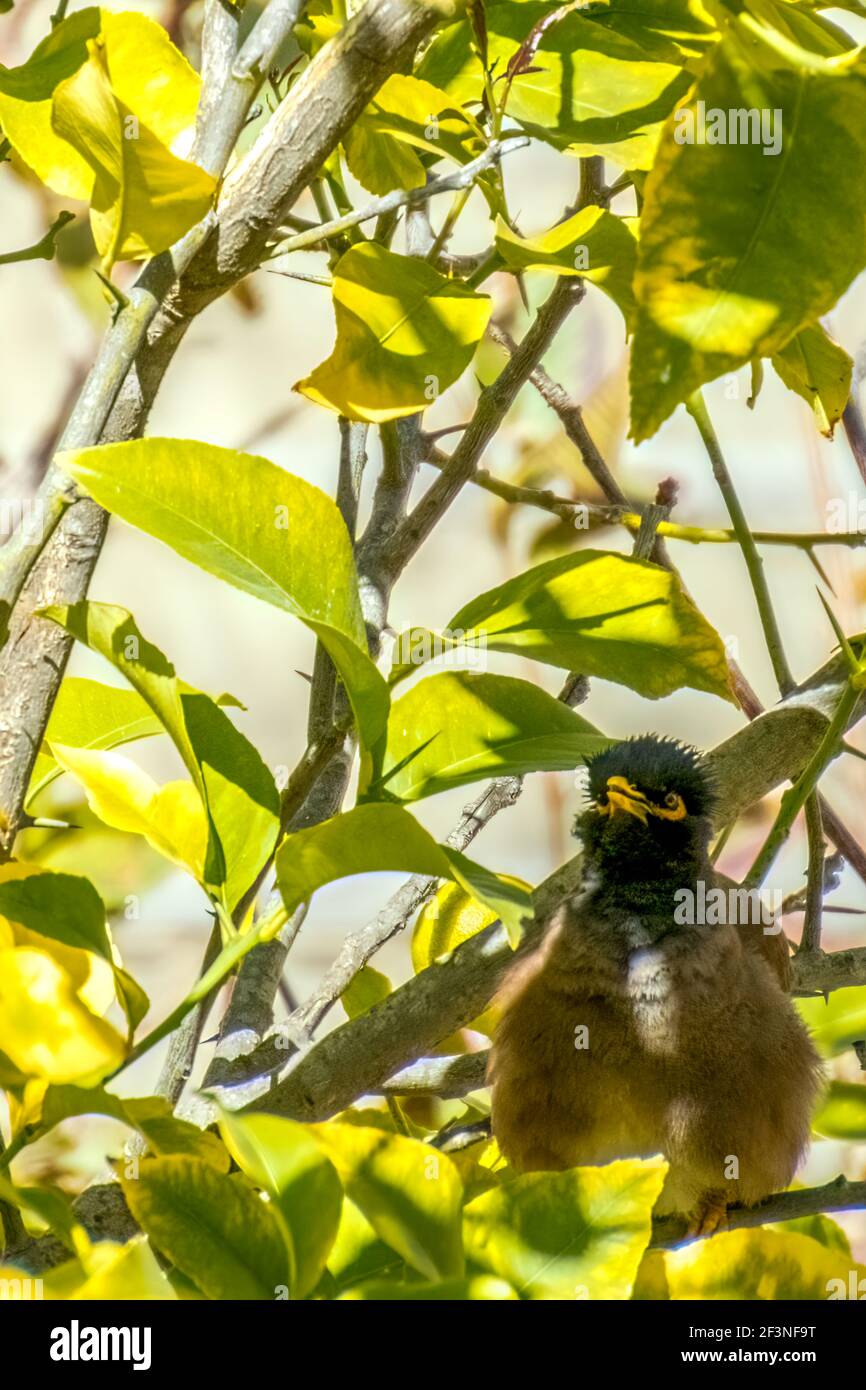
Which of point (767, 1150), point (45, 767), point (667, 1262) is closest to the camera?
point (667, 1262)

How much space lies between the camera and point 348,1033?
0.81 meters

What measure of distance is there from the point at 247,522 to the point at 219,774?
0.14m

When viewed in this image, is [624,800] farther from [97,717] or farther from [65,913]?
[65,913]

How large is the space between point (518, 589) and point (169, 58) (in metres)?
0.36

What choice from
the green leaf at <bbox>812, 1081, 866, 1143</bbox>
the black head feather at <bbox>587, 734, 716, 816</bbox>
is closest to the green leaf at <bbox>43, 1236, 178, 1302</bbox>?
the green leaf at <bbox>812, 1081, 866, 1143</bbox>

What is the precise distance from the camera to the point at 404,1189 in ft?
1.86

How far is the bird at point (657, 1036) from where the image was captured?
1.30 m

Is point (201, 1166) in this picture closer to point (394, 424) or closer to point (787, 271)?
point (787, 271)

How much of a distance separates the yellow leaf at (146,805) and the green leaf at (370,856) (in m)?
0.10

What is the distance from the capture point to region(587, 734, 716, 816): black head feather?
1474 millimetres

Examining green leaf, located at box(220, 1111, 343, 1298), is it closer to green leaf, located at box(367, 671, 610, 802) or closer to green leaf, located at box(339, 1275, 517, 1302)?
green leaf, located at box(339, 1275, 517, 1302)

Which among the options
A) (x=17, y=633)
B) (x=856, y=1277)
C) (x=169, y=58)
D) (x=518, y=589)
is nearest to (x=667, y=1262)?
(x=856, y=1277)

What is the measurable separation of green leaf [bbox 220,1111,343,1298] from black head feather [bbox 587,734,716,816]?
3.12 feet

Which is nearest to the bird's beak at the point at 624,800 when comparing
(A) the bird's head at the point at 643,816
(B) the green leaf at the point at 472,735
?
(A) the bird's head at the point at 643,816
